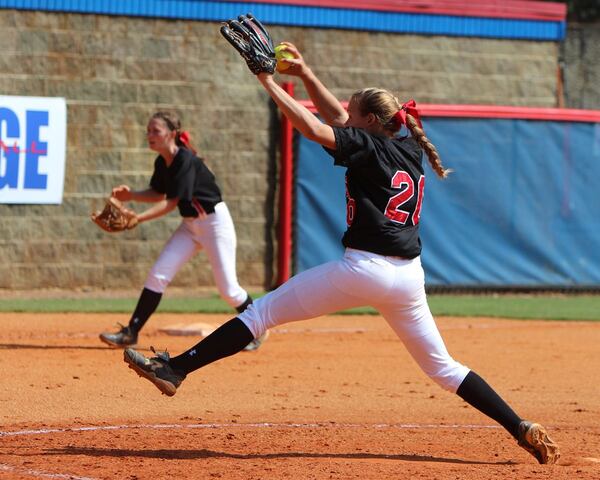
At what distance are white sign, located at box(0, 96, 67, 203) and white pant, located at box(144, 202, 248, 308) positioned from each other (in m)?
4.83

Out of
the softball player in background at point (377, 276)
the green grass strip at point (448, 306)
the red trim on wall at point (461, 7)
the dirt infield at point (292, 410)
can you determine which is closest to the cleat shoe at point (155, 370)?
the softball player in background at point (377, 276)

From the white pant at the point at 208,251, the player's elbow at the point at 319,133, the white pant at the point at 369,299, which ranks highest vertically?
the player's elbow at the point at 319,133

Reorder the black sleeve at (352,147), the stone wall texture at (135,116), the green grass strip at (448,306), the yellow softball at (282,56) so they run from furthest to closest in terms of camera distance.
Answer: the stone wall texture at (135,116), the green grass strip at (448,306), the yellow softball at (282,56), the black sleeve at (352,147)

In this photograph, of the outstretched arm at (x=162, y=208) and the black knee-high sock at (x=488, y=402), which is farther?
the outstretched arm at (x=162, y=208)

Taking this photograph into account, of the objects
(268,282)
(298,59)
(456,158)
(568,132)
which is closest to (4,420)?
(298,59)

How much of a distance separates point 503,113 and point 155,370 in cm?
1082

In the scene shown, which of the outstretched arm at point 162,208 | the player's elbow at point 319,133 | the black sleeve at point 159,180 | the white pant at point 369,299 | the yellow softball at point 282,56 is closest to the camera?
the player's elbow at point 319,133

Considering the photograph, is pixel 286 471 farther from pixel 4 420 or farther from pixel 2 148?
pixel 2 148

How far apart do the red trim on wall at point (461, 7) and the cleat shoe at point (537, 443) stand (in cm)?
1046

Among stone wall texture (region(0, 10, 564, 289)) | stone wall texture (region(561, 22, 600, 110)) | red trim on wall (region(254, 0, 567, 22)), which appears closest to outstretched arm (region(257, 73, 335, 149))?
stone wall texture (region(0, 10, 564, 289))

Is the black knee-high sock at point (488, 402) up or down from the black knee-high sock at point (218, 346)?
down

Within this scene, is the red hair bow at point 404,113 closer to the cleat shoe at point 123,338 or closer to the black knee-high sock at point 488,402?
the black knee-high sock at point 488,402

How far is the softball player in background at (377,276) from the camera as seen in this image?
19.0 ft

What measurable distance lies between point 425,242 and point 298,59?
951 centimetres
